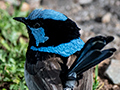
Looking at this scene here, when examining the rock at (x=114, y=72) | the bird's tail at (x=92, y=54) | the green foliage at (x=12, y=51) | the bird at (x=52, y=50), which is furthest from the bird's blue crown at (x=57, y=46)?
the rock at (x=114, y=72)

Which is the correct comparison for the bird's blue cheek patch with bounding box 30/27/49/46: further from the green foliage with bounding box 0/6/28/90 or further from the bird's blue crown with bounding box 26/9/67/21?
the green foliage with bounding box 0/6/28/90

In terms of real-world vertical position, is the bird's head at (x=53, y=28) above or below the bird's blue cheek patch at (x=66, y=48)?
above

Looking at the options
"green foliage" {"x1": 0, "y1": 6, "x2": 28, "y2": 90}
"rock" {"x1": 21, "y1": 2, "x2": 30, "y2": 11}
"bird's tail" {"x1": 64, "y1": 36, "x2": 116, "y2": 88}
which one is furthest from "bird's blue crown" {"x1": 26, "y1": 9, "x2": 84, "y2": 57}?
"rock" {"x1": 21, "y1": 2, "x2": 30, "y2": 11}

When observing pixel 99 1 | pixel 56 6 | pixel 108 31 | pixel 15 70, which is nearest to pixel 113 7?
pixel 99 1

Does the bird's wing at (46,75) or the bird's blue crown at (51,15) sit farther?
the bird's blue crown at (51,15)

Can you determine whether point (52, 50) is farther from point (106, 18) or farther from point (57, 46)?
point (106, 18)

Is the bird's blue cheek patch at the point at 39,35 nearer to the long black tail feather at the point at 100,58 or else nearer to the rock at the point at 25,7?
the long black tail feather at the point at 100,58

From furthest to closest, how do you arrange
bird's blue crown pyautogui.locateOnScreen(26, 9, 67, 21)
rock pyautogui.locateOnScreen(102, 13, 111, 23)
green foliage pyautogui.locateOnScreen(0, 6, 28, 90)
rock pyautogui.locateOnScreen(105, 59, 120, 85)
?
rock pyautogui.locateOnScreen(102, 13, 111, 23), rock pyautogui.locateOnScreen(105, 59, 120, 85), green foliage pyautogui.locateOnScreen(0, 6, 28, 90), bird's blue crown pyautogui.locateOnScreen(26, 9, 67, 21)

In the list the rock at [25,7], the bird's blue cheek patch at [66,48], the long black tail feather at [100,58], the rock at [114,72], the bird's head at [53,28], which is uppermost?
the rock at [25,7]

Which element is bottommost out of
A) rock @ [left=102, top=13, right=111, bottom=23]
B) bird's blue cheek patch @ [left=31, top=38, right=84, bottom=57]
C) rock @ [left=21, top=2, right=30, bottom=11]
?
bird's blue cheek patch @ [left=31, top=38, right=84, bottom=57]
